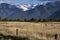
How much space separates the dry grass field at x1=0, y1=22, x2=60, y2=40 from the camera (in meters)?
14.5

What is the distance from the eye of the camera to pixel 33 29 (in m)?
15.2

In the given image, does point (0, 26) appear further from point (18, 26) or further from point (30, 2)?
point (30, 2)

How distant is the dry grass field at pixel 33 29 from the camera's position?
14.5 metres

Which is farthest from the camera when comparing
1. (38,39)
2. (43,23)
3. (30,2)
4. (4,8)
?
(4,8)

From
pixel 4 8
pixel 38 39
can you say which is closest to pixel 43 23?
pixel 38 39

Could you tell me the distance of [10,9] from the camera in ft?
67.5

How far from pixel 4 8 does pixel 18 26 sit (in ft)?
16.8

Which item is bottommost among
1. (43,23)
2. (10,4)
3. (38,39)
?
(38,39)

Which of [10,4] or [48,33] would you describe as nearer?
[48,33]

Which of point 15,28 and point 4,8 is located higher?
point 4,8

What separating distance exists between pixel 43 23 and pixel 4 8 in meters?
6.04

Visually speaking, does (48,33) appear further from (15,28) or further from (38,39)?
(15,28)

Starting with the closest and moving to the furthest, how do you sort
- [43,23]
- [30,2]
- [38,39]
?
[38,39] < [43,23] < [30,2]

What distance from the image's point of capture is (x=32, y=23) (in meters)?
15.3
